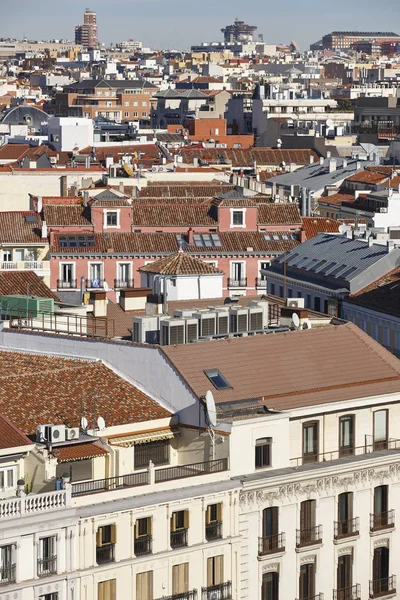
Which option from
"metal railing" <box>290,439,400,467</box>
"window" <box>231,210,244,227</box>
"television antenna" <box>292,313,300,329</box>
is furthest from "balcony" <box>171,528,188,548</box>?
"window" <box>231,210,244,227</box>

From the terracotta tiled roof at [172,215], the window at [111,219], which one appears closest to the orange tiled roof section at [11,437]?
the window at [111,219]

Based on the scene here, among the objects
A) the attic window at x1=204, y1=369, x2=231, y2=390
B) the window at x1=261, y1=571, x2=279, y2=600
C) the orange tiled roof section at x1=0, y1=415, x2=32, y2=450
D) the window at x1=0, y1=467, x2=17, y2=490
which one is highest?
the attic window at x1=204, y1=369, x2=231, y2=390

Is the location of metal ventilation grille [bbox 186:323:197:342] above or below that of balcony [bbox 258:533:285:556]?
above

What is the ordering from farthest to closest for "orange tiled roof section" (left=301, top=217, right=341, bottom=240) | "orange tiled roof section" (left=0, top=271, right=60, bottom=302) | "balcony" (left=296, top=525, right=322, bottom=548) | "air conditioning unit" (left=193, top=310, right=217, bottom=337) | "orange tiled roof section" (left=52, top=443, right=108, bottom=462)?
"orange tiled roof section" (left=301, top=217, right=341, bottom=240) → "orange tiled roof section" (left=0, top=271, right=60, bottom=302) → "air conditioning unit" (left=193, top=310, right=217, bottom=337) → "balcony" (left=296, top=525, right=322, bottom=548) → "orange tiled roof section" (left=52, top=443, right=108, bottom=462)

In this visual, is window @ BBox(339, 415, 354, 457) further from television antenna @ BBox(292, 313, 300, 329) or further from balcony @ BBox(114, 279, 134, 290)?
balcony @ BBox(114, 279, 134, 290)

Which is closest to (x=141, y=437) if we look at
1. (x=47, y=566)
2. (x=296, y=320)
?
(x=47, y=566)

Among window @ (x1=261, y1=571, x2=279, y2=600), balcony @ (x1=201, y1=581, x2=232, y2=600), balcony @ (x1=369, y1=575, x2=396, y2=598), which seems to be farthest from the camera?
balcony @ (x1=369, y1=575, x2=396, y2=598)

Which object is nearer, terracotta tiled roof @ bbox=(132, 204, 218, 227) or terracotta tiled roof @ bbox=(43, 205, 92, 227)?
terracotta tiled roof @ bbox=(43, 205, 92, 227)

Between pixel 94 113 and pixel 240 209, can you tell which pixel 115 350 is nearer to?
pixel 240 209
